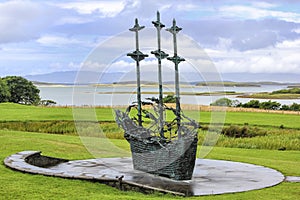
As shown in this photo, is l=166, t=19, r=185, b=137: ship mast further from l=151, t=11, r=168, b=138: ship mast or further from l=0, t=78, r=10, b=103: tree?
l=0, t=78, r=10, b=103: tree

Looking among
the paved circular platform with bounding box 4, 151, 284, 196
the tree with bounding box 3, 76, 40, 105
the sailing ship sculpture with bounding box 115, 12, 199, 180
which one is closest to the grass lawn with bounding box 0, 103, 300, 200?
the paved circular platform with bounding box 4, 151, 284, 196

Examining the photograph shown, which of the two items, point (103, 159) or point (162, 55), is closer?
point (162, 55)

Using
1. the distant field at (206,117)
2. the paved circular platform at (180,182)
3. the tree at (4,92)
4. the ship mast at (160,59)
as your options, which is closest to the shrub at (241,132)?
the distant field at (206,117)

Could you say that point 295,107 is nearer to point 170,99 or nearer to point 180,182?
point 170,99

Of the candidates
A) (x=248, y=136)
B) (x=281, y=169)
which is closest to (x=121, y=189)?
(x=281, y=169)

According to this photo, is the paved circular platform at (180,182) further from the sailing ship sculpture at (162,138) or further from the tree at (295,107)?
the tree at (295,107)

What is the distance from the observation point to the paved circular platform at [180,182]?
33.5ft

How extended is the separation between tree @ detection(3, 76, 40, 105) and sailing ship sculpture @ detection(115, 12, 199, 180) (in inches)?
1739

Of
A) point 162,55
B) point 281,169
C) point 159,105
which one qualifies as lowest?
point 281,169

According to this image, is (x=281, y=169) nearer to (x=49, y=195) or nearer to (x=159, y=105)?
(x=159, y=105)

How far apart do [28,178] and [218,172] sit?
15.0 feet

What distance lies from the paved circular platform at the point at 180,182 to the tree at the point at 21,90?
42.2 meters

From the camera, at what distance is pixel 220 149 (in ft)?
64.1

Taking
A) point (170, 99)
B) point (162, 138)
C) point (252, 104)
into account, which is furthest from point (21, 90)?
point (162, 138)
